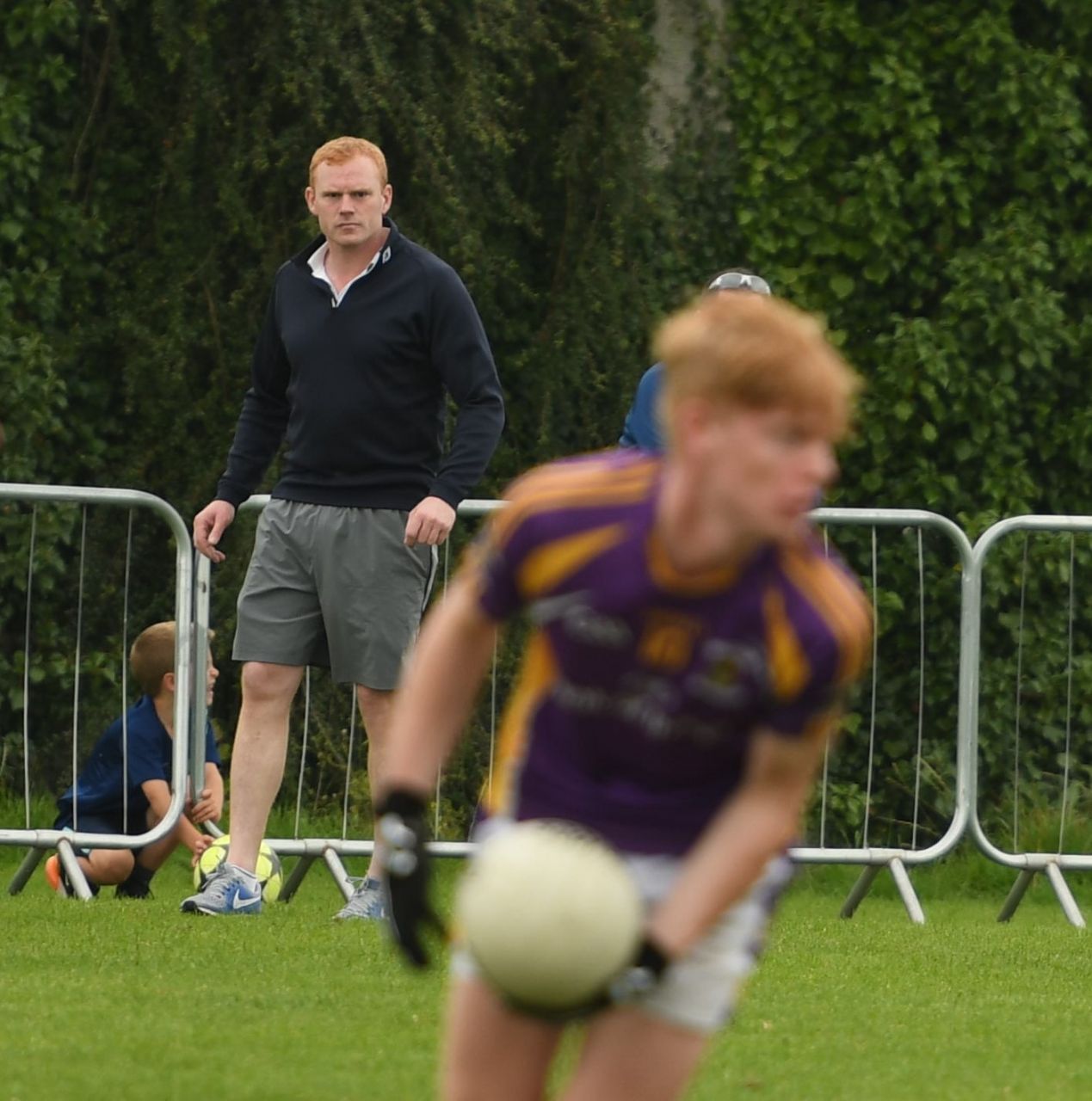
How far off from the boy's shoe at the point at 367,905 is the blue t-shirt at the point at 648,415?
5.43ft

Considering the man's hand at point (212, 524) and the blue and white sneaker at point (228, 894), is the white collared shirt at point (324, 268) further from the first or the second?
the blue and white sneaker at point (228, 894)

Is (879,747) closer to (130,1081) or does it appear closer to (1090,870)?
(1090,870)

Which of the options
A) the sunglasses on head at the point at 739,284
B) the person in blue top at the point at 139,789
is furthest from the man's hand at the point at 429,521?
the person in blue top at the point at 139,789

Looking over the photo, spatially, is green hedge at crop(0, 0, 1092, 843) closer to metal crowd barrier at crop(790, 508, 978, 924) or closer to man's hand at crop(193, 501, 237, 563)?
metal crowd barrier at crop(790, 508, 978, 924)

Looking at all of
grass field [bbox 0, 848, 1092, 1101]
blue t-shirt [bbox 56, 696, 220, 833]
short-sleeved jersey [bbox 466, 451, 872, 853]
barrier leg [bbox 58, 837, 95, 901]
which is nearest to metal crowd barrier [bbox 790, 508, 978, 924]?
grass field [bbox 0, 848, 1092, 1101]

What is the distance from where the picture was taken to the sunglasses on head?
22.1 ft

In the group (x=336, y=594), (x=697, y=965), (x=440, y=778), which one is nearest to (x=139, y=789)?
(x=440, y=778)

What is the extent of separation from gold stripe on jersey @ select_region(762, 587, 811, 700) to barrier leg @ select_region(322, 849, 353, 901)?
488cm

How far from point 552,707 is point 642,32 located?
8.65 metres

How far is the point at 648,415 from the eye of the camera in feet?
20.8

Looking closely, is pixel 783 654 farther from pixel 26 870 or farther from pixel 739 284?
pixel 26 870

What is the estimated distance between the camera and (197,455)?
10.8 metres

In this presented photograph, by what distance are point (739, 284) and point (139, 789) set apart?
9.72ft

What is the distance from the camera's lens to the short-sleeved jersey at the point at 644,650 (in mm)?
2896
